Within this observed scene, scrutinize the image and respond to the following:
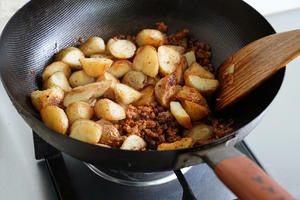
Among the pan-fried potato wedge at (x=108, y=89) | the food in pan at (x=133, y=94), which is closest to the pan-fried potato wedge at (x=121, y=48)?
the food in pan at (x=133, y=94)

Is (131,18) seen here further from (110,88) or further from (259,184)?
(259,184)

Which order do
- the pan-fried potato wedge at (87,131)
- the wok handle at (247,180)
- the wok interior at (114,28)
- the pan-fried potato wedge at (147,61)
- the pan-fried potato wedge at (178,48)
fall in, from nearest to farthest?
the wok handle at (247,180) < the pan-fried potato wedge at (87,131) < the wok interior at (114,28) < the pan-fried potato wedge at (147,61) < the pan-fried potato wedge at (178,48)

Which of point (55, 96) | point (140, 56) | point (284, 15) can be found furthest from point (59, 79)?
point (284, 15)

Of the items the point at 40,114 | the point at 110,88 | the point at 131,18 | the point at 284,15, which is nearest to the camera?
the point at 40,114

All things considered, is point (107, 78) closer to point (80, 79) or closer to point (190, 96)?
point (80, 79)

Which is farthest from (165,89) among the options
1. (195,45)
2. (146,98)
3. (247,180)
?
(247,180)

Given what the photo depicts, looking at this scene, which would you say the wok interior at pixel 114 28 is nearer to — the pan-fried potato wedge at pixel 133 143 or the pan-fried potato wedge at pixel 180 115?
the pan-fried potato wedge at pixel 180 115
